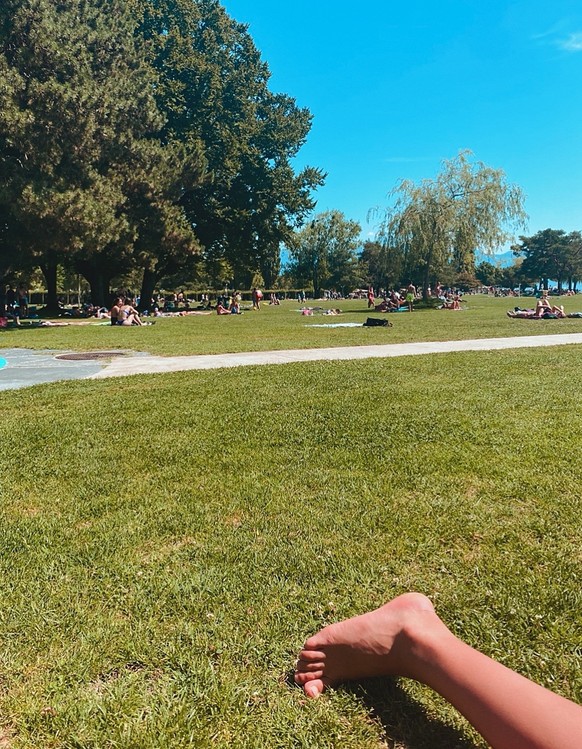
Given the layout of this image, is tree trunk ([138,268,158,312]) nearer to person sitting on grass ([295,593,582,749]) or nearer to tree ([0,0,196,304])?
tree ([0,0,196,304])

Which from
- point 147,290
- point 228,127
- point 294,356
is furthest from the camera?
point 147,290

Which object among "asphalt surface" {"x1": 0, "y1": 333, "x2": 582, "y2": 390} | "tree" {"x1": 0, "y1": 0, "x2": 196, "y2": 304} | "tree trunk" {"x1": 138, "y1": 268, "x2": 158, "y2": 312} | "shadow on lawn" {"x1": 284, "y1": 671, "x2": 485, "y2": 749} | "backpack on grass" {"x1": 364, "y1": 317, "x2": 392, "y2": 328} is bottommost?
"shadow on lawn" {"x1": 284, "y1": 671, "x2": 485, "y2": 749}

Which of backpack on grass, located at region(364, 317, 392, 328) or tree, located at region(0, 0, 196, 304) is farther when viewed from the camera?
backpack on grass, located at region(364, 317, 392, 328)

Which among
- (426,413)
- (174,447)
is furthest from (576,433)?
(174,447)

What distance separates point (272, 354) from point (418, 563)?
27.4 ft

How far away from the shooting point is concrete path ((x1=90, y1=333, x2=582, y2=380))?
902 centimetres

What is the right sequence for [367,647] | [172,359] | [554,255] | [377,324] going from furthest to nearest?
[554,255] → [377,324] → [172,359] → [367,647]

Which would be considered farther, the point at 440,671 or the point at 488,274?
the point at 488,274

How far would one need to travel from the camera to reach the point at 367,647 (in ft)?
6.38

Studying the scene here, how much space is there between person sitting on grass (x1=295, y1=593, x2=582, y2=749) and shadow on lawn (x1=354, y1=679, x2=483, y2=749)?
0.06 meters

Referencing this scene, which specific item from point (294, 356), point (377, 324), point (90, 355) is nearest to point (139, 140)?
point (377, 324)

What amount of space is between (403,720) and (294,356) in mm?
8717

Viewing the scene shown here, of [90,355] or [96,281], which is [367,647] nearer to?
[90,355]

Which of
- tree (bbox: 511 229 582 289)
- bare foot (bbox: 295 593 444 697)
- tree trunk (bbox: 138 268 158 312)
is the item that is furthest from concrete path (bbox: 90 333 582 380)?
tree (bbox: 511 229 582 289)
